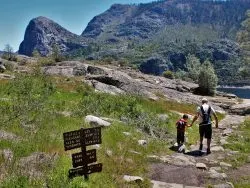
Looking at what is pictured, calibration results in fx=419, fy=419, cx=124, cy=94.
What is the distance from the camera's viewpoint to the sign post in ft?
40.6

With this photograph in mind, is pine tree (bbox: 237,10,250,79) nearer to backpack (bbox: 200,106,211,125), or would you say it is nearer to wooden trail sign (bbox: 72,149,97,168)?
backpack (bbox: 200,106,211,125)

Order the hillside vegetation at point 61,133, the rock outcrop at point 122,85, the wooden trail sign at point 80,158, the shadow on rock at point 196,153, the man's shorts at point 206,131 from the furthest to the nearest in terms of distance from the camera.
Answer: the rock outcrop at point 122,85 < the man's shorts at point 206,131 < the shadow on rock at point 196,153 < the wooden trail sign at point 80,158 < the hillside vegetation at point 61,133

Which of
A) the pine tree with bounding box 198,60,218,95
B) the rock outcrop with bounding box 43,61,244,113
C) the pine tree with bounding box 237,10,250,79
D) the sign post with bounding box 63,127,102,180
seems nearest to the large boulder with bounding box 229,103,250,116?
the rock outcrop with bounding box 43,61,244,113

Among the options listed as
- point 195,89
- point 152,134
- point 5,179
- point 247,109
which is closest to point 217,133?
point 152,134

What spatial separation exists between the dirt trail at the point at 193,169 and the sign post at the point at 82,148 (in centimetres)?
257

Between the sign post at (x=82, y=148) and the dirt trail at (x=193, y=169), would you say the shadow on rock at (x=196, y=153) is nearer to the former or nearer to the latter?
the dirt trail at (x=193, y=169)

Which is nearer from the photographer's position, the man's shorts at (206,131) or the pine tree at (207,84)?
the man's shorts at (206,131)

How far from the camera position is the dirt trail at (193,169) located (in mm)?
14972

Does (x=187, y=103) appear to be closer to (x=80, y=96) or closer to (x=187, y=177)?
(x=80, y=96)

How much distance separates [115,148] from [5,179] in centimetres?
701

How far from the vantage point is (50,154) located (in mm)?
13609

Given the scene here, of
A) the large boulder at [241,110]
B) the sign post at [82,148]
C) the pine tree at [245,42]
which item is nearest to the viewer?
the sign post at [82,148]

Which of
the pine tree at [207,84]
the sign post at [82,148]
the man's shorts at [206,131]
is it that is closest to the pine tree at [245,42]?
the pine tree at [207,84]

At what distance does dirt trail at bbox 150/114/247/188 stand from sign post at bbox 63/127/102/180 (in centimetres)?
257
